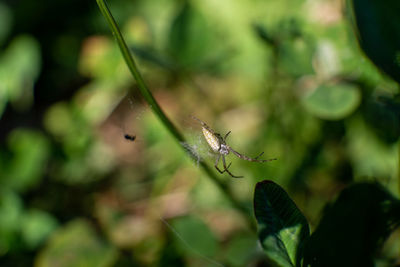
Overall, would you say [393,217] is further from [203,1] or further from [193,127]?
[203,1]

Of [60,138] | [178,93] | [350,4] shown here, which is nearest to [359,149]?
[350,4]

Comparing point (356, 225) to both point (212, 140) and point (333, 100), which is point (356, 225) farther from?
point (333, 100)

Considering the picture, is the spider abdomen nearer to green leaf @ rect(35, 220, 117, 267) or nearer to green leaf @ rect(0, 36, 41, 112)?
green leaf @ rect(35, 220, 117, 267)

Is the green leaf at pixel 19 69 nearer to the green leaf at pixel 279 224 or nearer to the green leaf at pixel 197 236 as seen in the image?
the green leaf at pixel 197 236

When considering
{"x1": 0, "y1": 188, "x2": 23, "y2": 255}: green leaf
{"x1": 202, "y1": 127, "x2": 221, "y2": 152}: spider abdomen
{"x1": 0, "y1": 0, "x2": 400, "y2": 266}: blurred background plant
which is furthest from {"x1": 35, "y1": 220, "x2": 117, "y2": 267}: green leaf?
{"x1": 202, "y1": 127, "x2": 221, "y2": 152}: spider abdomen

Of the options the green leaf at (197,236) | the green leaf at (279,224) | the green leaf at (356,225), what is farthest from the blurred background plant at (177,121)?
the green leaf at (279,224)
